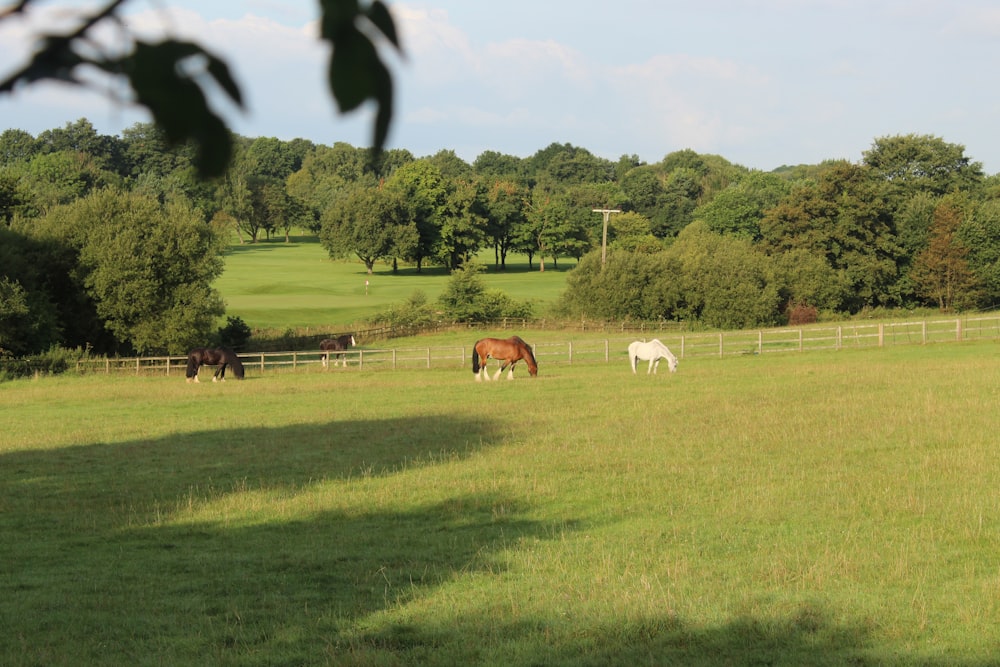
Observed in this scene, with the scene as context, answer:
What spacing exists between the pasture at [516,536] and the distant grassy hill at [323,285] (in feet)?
143

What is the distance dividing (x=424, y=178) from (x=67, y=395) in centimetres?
7285

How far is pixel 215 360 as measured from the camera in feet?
112

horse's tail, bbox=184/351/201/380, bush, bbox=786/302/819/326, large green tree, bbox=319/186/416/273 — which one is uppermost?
large green tree, bbox=319/186/416/273

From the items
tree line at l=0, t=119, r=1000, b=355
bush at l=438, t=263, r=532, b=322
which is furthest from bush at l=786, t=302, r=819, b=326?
bush at l=438, t=263, r=532, b=322

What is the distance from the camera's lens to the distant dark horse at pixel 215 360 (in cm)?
3350

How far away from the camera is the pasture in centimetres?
725

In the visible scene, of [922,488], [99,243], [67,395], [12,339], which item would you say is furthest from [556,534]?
[99,243]

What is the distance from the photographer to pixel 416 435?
62.3 ft

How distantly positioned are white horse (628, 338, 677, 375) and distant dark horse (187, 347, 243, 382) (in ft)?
41.0

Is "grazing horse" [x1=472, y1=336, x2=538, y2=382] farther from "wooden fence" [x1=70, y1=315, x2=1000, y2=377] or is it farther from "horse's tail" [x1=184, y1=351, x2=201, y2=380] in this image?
"horse's tail" [x1=184, y1=351, x2=201, y2=380]

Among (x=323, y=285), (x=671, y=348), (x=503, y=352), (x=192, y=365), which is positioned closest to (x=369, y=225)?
(x=323, y=285)

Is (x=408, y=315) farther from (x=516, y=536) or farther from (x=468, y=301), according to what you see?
(x=516, y=536)

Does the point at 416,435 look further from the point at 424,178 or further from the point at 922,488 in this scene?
the point at 424,178

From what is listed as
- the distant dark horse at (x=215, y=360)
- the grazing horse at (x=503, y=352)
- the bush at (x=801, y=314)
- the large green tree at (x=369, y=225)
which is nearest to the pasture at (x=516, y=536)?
the grazing horse at (x=503, y=352)
